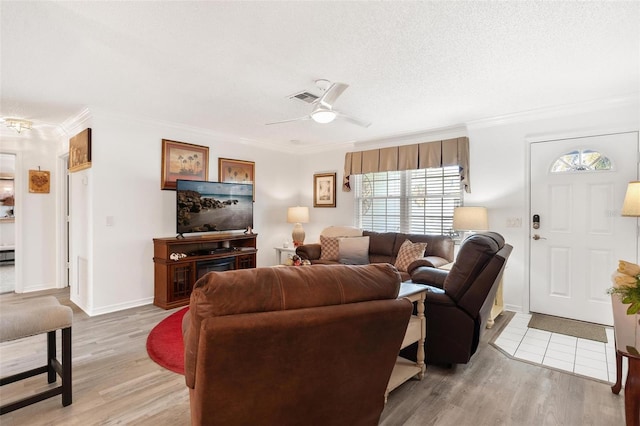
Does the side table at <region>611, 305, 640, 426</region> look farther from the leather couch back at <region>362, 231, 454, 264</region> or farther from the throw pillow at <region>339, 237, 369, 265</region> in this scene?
the throw pillow at <region>339, 237, 369, 265</region>

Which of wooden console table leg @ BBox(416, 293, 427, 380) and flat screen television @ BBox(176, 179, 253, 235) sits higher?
flat screen television @ BBox(176, 179, 253, 235)

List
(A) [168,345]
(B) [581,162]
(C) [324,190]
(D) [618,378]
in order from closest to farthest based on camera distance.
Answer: (D) [618,378], (A) [168,345], (B) [581,162], (C) [324,190]

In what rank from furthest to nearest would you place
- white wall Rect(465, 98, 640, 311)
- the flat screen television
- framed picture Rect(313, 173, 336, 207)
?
framed picture Rect(313, 173, 336, 207)
the flat screen television
white wall Rect(465, 98, 640, 311)

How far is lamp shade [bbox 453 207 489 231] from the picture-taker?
3757 millimetres

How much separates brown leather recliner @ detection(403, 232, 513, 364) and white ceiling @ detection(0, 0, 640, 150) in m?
1.42

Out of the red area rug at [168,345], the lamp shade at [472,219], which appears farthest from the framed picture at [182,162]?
the lamp shade at [472,219]

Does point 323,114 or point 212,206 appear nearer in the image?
point 323,114

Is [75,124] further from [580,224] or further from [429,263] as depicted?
[580,224]

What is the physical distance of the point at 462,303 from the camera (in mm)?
2312

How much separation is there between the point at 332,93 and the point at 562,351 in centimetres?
298

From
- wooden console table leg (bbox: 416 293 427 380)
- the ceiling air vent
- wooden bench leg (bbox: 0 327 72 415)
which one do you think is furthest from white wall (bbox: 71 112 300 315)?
wooden console table leg (bbox: 416 293 427 380)

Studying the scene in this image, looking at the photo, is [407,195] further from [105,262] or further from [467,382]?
[105,262]

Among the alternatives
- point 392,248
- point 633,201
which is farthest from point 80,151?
point 633,201

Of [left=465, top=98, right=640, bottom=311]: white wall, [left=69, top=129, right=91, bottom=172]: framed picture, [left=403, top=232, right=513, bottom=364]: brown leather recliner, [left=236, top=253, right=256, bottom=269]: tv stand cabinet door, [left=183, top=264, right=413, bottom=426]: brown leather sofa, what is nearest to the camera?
[left=183, top=264, right=413, bottom=426]: brown leather sofa
